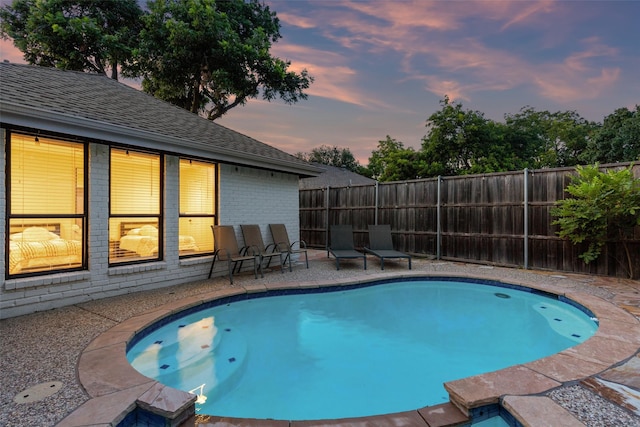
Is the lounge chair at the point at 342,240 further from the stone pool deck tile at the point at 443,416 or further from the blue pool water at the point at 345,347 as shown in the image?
the stone pool deck tile at the point at 443,416

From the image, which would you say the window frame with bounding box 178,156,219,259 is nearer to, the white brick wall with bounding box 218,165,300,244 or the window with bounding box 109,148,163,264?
the white brick wall with bounding box 218,165,300,244

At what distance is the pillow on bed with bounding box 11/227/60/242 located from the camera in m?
3.98

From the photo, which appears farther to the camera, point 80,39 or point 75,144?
point 80,39

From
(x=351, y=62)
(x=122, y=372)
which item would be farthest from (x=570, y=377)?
(x=351, y=62)

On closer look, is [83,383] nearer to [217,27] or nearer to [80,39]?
[217,27]

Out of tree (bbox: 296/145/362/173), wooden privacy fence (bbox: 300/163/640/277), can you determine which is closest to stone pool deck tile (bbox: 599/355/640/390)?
wooden privacy fence (bbox: 300/163/640/277)

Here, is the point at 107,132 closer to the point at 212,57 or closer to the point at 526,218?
the point at 526,218

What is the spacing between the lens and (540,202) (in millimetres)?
6941

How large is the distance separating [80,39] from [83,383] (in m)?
17.0

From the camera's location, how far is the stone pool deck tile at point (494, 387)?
6.99 ft

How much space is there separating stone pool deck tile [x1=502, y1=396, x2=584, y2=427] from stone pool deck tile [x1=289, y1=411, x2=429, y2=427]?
59 centimetres

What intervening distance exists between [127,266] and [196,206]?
1696 mm

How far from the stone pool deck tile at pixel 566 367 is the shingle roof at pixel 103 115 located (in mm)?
5504

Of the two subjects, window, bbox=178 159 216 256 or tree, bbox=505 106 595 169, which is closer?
window, bbox=178 159 216 256
